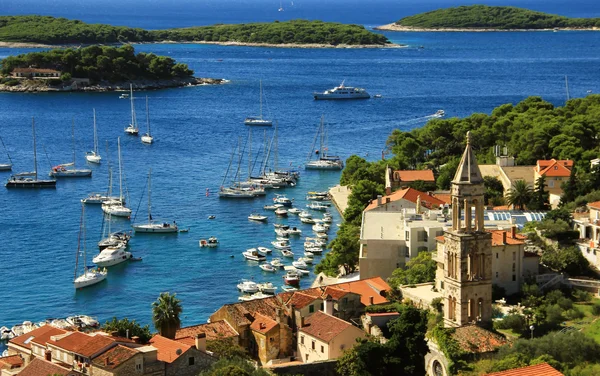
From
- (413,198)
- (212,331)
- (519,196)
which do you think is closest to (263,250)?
(413,198)

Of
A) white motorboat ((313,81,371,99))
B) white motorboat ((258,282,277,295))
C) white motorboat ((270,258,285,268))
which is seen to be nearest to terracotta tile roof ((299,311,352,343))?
white motorboat ((258,282,277,295))

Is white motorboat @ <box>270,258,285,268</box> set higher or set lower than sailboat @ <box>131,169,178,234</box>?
lower

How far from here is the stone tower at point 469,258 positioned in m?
32.8

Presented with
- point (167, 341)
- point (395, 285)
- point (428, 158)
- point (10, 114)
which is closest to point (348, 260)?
point (395, 285)

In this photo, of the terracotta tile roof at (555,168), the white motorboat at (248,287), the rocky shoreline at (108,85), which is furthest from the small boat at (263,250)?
the rocky shoreline at (108,85)

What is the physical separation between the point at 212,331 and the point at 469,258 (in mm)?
8375

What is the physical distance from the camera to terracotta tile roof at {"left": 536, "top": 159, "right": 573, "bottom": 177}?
5325cm

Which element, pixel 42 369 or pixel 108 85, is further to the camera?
pixel 108 85

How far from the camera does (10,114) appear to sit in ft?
410

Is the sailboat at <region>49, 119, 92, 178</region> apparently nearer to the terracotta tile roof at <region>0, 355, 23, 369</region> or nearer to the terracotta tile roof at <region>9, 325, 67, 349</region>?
the terracotta tile roof at <region>9, 325, 67, 349</region>

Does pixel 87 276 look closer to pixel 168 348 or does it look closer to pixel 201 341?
pixel 201 341

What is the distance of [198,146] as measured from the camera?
99.2 meters

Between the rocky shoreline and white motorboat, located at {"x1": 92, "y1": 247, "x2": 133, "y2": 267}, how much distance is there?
94.1 meters

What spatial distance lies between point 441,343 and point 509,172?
26.5 metres
